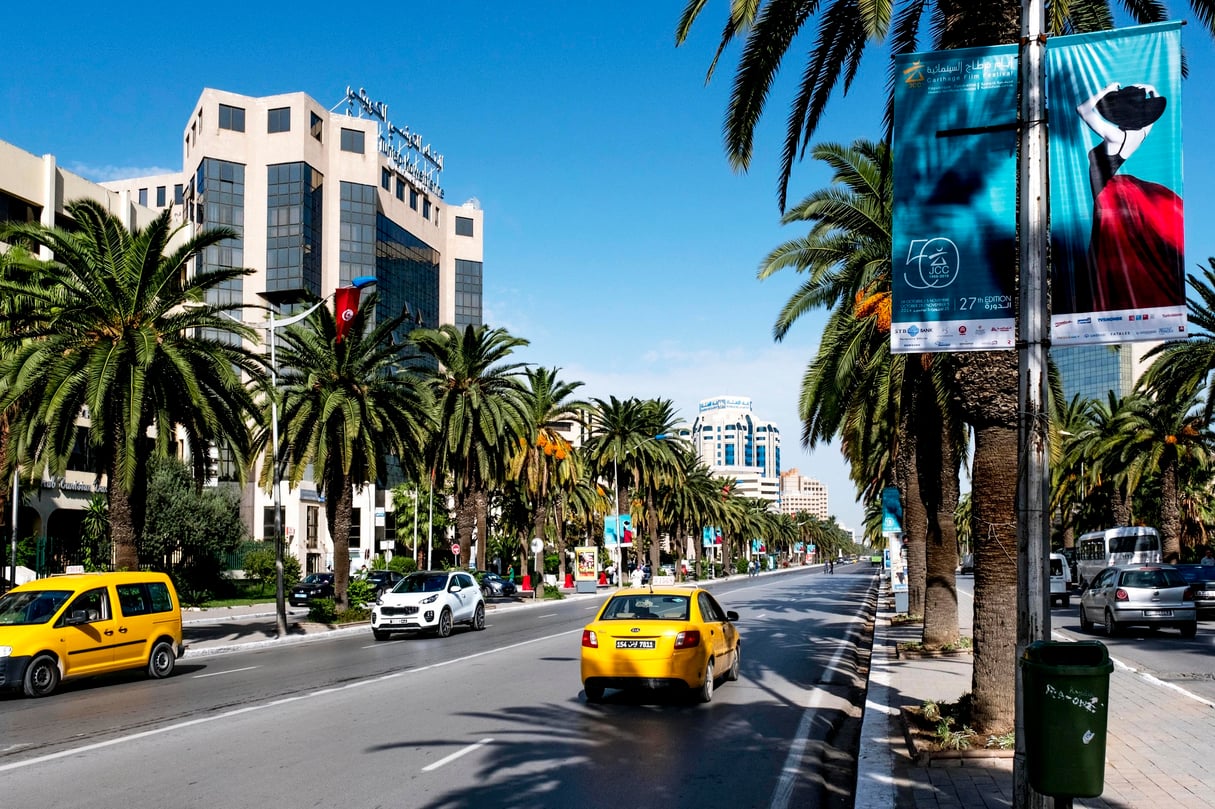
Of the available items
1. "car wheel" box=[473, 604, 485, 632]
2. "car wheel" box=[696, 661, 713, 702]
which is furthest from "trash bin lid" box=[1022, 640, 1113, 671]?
"car wheel" box=[473, 604, 485, 632]

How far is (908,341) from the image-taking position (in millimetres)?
7477

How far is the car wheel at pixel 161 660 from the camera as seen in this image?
18.7 meters

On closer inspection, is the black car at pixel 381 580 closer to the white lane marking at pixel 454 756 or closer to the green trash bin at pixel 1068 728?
the white lane marking at pixel 454 756

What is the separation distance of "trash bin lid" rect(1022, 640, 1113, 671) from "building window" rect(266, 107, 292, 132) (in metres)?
87.5

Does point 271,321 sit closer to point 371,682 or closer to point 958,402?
point 371,682

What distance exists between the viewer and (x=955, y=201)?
25.4 ft

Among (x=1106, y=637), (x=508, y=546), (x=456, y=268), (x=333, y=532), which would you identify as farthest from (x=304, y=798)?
(x=456, y=268)

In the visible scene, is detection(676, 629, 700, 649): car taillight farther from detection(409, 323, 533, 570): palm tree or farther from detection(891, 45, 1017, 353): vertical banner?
detection(409, 323, 533, 570): palm tree

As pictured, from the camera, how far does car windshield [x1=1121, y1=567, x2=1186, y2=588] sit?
24641mm

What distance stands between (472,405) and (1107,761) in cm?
3473

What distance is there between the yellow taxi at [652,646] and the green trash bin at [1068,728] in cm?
777

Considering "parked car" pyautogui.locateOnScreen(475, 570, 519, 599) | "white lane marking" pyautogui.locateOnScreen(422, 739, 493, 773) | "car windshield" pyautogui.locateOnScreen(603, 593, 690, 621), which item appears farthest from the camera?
"parked car" pyautogui.locateOnScreen(475, 570, 519, 599)

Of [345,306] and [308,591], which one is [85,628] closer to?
[345,306]

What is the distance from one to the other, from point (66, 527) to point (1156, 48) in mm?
57985
